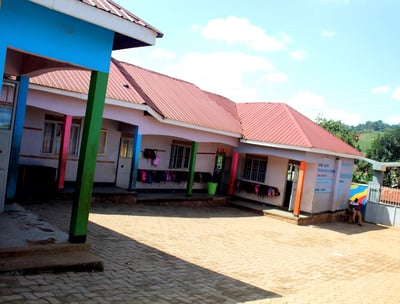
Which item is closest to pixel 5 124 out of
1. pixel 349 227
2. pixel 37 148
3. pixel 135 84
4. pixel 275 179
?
pixel 37 148

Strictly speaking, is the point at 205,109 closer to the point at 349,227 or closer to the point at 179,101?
the point at 179,101

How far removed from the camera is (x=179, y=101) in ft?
52.8

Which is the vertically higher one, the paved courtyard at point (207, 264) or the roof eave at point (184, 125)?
the roof eave at point (184, 125)

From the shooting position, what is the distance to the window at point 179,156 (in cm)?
1656

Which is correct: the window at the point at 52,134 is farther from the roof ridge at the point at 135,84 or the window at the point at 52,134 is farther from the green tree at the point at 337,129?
the green tree at the point at 337,129

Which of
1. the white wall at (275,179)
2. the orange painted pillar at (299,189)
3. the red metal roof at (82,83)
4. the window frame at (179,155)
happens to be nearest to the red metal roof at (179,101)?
the red metal roof at (82,83)

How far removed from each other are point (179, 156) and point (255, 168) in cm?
382

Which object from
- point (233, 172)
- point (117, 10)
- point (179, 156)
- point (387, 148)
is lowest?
point (233, 172)

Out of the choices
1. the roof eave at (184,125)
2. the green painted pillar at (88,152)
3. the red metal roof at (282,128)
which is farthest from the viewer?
the red metal roof at (282,128)

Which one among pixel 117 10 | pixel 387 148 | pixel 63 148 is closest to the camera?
pixel 117 10

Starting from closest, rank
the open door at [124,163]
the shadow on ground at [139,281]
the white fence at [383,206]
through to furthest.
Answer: the shadow on ground at [139,281]
the open door at [124,163]
the white fence at [383,206]

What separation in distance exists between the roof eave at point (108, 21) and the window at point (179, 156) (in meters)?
10.3

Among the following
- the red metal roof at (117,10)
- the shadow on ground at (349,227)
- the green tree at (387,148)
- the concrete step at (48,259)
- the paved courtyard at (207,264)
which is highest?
the green tree at (387,148)

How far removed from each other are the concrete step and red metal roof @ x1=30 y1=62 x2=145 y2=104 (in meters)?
5.82
